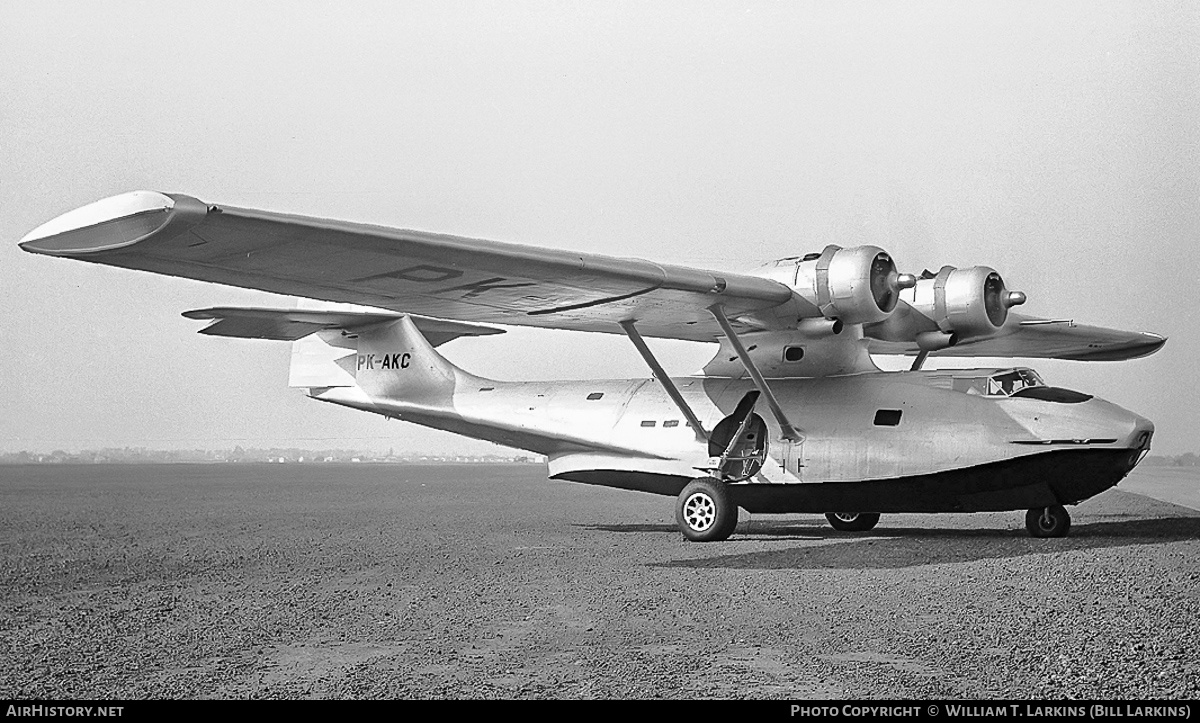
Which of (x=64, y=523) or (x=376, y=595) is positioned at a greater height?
(x=376, y=595)

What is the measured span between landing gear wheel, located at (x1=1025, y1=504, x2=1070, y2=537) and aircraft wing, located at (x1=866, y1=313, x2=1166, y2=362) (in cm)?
246

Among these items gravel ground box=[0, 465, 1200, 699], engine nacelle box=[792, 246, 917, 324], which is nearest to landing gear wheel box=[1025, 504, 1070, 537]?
gravel ground box=[0, 465, 1200, 699]

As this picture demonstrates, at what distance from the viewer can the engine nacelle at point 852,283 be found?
480 inches

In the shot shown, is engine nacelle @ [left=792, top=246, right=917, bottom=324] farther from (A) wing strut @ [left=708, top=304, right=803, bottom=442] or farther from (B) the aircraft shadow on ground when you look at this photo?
(B) the aircraft shadow on ground

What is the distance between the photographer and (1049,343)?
666 inches

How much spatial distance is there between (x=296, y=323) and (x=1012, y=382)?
Answer: 9.93 m

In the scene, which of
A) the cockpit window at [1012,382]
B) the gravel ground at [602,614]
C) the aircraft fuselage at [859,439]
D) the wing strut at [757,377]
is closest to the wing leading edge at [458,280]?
the wing strut at [757,377]

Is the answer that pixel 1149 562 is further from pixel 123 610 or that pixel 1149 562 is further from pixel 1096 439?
pixel 123 610

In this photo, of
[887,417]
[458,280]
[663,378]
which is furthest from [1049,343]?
[458,280]

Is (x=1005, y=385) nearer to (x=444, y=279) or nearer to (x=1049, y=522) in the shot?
(x=1049, y=522)

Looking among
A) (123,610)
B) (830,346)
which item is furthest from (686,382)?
(123,610)

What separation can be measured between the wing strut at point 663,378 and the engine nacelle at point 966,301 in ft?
10.4

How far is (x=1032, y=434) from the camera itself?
11969mm
